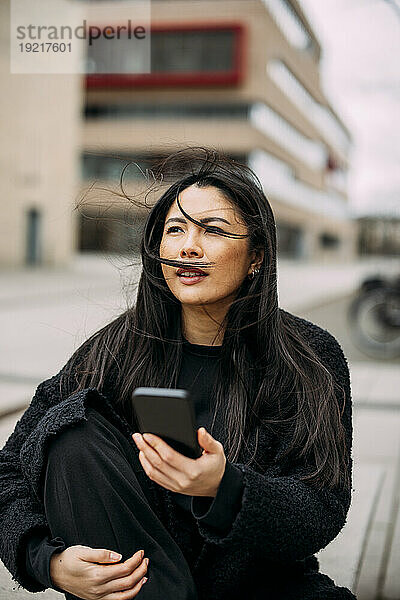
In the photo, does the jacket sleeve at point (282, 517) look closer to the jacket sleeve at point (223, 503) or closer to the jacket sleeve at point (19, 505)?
the jacket sleeve at point (223, 503)

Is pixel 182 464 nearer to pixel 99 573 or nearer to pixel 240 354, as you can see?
pixel 99 573

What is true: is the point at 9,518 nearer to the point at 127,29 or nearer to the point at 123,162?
the point at 123,162

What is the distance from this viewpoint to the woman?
139cm

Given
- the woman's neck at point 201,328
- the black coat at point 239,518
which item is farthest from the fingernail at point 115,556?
the woman's neck at point 201,328

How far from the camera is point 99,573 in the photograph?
1.38 m

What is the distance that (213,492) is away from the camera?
1.33 m

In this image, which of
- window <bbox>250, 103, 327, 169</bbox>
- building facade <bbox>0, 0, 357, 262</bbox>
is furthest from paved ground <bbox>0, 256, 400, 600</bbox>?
window <bbox>250, 103, 327, 169</bbox>

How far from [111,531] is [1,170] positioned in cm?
2140

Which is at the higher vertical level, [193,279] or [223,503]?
[193,279]

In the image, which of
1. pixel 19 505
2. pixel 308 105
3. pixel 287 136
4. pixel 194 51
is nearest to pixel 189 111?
pixel 194 51

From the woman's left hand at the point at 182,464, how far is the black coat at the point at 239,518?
90 millimetres

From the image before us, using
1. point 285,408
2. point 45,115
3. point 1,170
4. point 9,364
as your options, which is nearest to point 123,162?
point 285,408

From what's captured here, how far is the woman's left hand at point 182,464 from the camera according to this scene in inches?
49.8

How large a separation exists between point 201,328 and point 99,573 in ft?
1.64
